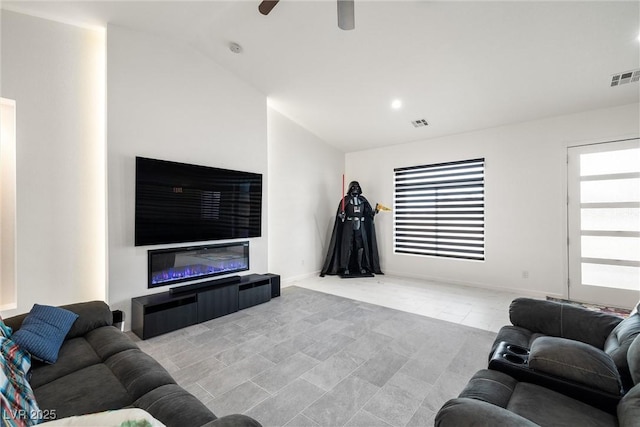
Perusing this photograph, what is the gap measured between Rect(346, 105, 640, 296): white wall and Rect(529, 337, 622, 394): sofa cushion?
3671 mm

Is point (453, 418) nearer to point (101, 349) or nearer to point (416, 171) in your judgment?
point (101, 349)

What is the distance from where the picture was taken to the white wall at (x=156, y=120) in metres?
3.11

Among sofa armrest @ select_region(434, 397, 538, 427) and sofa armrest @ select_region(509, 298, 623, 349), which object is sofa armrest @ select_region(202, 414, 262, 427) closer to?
sofa armrest @ select_region(434, 397, 538, 427)

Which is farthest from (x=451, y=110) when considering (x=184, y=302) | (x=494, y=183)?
(x=184, y=302)

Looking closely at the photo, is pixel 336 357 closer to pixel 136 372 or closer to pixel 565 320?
pixel 136 372

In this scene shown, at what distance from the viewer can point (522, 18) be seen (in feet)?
8.79

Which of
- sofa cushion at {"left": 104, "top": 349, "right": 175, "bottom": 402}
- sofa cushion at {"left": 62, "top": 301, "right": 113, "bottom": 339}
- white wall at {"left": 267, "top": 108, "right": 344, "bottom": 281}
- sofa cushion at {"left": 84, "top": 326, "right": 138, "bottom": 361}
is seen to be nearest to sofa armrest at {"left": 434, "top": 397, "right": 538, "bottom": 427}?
sofa cushion at {"left": 104, "top": 349, "right": 175, "bottom": 402}

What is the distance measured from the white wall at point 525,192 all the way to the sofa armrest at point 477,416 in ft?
14.3

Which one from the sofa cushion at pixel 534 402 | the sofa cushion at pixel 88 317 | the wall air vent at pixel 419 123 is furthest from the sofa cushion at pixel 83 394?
the wall air vent at pixel 419 123

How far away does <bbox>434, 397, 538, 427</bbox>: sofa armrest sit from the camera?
3.08ft

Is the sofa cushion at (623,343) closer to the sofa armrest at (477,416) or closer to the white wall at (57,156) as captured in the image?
the sofa armrest at (477,416)

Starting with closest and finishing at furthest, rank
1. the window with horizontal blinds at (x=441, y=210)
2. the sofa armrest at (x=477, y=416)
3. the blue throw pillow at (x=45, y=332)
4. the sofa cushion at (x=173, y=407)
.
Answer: the sofa armrest at (x=477, y=416)
the sofa cushion at (x=173, y=407)
the blue throw pillow at (x=45, y=332)
the window with horizontal blinds at (x=441, y=210)

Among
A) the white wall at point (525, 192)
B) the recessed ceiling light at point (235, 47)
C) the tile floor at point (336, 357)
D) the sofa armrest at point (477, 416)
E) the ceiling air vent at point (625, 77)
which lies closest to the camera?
the sofa armrest at point (477, 416)

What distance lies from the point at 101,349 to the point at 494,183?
5.61 metres
